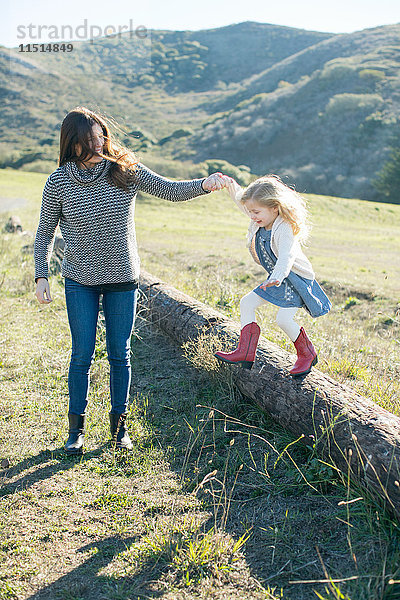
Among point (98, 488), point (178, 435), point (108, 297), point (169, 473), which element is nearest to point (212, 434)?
point (178, 435)

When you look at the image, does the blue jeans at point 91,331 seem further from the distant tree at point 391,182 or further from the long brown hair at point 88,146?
the distant tree at point 391,182

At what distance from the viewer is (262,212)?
3.37m

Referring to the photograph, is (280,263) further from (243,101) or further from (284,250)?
(243,101)

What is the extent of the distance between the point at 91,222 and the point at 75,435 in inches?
57.2

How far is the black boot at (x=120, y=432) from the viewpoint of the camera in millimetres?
3650

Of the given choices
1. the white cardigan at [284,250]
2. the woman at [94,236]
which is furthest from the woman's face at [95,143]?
the white cardigan at [284,250]

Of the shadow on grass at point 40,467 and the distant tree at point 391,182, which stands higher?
the distant tree at point 391,182

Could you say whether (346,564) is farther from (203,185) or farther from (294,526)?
(203,185)

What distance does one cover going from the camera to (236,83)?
96.4 m

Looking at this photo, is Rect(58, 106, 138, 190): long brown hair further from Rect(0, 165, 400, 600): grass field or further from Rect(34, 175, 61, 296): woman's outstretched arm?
Rect(0, 165, 400, 600): grass field

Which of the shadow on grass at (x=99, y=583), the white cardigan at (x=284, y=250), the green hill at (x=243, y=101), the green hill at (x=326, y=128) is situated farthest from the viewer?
the green hill at (x=243, y=101)

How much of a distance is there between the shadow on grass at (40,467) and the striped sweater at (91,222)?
1189 mm

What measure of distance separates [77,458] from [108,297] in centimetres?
111

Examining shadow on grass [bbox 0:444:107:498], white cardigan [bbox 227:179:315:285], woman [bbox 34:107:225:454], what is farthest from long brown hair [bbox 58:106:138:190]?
shadow on grass [bbox 0:444:107:498]
